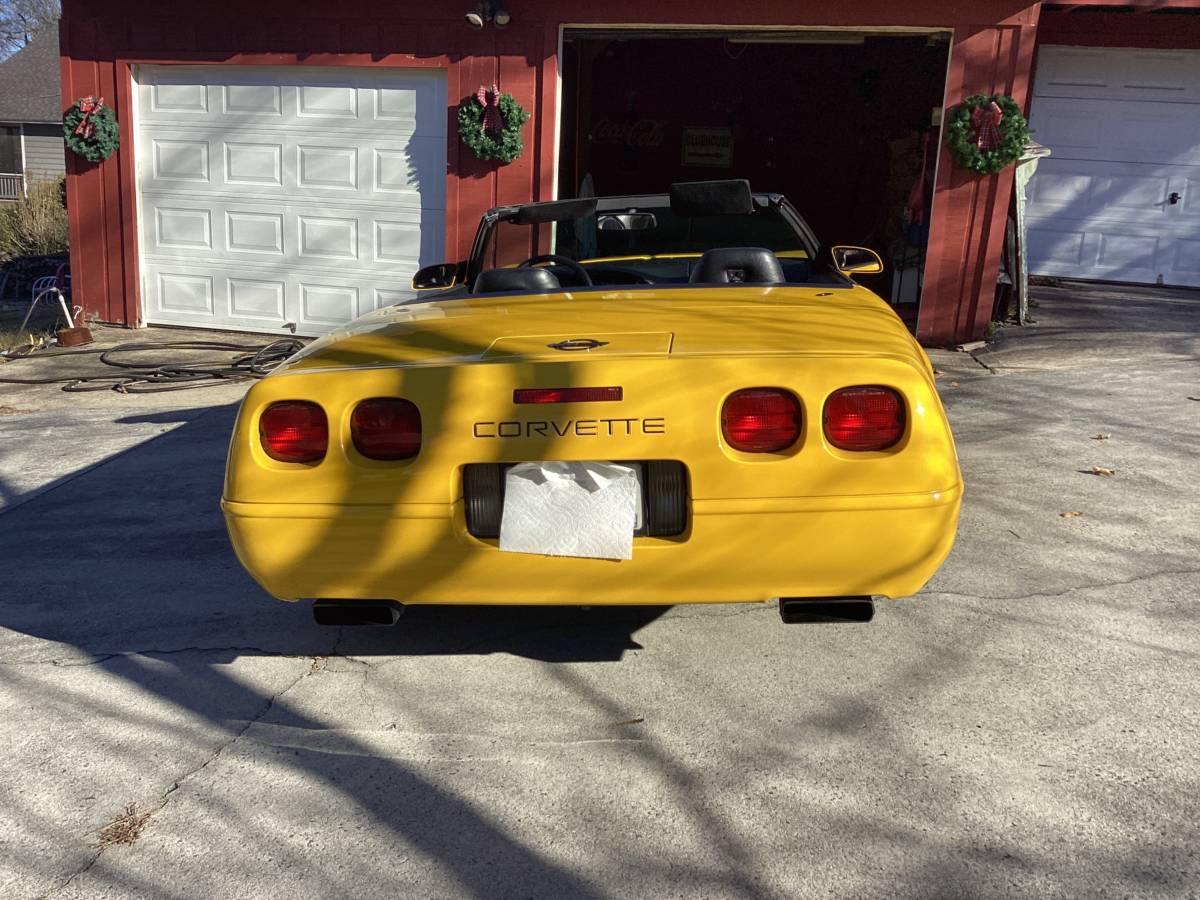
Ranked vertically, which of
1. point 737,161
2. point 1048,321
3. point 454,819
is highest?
point 737,161

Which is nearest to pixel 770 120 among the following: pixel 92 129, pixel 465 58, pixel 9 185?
pixel 465 58

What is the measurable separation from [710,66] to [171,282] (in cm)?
782

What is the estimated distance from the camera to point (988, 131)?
885 cm

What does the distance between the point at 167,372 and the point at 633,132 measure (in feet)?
28.4

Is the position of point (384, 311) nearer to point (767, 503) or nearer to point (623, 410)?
point (623, 410)

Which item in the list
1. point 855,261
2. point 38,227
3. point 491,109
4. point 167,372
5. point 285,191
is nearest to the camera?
point 855,261

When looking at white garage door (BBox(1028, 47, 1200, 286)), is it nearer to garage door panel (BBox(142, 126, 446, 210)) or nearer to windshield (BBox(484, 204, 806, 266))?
garage door panel (BBox(142, 126, 446, 210))

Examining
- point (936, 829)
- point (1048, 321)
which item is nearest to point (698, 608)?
point (936, 829)

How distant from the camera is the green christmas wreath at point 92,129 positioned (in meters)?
10.6

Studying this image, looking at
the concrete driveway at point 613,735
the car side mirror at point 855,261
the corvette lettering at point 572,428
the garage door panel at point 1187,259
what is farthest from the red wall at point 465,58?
the corvette lettering at point 572,428

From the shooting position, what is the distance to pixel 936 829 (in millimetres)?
2473

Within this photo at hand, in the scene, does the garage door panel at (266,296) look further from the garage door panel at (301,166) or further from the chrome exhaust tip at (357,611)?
the chrome exhaust tip at (357,611)

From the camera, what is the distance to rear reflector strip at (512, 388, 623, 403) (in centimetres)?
278

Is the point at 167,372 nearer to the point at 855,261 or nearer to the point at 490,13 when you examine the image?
the point at 490,13
